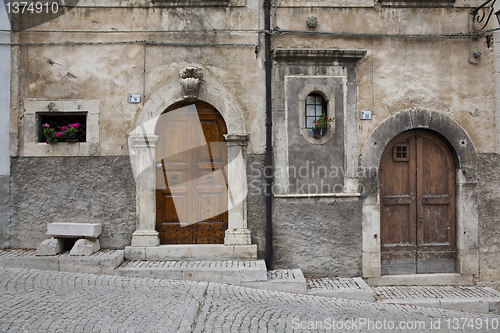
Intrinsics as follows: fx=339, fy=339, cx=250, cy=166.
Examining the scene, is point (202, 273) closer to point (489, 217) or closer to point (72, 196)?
point (72, 196)

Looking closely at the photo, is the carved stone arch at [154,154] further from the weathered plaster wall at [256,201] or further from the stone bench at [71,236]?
the stone bench at [71,236]

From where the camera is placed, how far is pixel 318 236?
5.38 m

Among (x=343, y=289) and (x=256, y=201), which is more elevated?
(x=256, y=201)

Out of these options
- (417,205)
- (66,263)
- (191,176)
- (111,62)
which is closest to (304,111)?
(191,176)

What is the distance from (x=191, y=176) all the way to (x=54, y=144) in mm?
2188

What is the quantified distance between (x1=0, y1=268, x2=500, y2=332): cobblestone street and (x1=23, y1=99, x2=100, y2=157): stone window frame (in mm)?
1789

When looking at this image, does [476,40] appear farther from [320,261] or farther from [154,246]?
[154,246]

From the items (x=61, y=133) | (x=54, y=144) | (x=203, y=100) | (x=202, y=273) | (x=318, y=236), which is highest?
(x=203, y=100)

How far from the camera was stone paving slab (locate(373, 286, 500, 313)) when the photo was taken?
4.86 m

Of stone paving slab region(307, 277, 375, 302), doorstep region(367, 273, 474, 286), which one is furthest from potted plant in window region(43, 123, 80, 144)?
doorstep region(367, 273, 474, 286)

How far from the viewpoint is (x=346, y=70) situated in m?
5.47

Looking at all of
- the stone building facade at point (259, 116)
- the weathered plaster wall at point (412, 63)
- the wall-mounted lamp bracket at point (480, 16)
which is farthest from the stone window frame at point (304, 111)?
the wall-mounted lamp bracket at point (480, 16)

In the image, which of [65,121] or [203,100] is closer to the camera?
[203,100]

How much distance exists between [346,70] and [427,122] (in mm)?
1556
